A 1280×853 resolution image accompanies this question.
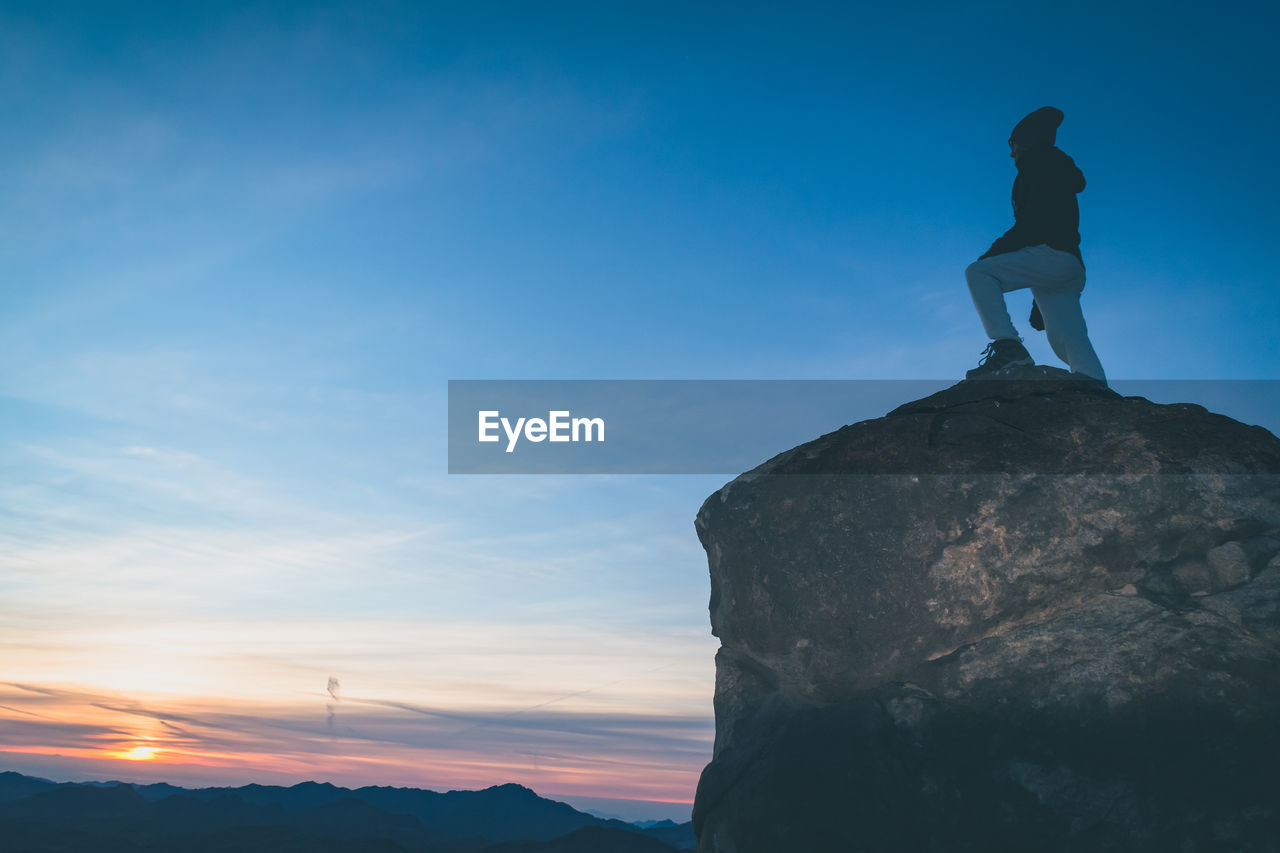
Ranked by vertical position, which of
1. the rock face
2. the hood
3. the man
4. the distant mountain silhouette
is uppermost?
the hood

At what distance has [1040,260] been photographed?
10.3 meters

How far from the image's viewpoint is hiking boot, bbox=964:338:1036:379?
10078 millimetres

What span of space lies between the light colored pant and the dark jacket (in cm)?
15

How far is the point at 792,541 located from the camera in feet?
27.6

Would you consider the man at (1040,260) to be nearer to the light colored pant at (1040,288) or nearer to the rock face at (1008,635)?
the light colored pant at (1040,288)

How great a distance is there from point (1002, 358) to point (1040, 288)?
1295 mm

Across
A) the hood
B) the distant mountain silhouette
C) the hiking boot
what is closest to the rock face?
the hiking boot

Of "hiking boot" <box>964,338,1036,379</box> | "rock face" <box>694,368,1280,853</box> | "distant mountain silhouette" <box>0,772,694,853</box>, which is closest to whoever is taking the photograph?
"rock face" <box>694,368,1280,853</box>

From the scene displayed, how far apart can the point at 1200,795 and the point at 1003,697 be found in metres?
1.52

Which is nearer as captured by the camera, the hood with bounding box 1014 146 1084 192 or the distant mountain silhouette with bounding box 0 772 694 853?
the hood with bounding box 1014 146 1084 192

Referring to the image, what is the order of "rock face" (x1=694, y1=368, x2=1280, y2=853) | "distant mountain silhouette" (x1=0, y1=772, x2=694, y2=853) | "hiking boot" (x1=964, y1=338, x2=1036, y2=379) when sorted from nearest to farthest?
"rock face" (x1=694, y1=368, x2=1280, y2=853) < "hiking boot" (x1=964, y1=338, x2=1036, y2=379) < "distant mountain silhouette" (x1=0, y1=772, x2=694, y2=853)

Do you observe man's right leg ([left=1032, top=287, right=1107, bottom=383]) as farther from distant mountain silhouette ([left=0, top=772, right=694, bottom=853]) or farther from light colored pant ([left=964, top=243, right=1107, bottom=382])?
distant mountain silhouette ([left=0, top=772, right=694, bottom=853])

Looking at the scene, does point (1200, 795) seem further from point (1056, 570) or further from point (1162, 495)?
point (1162, 495)

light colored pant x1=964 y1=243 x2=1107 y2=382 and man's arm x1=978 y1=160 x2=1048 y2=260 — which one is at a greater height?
man's arm x1=978 y1=160 x2=1048 y2=260
